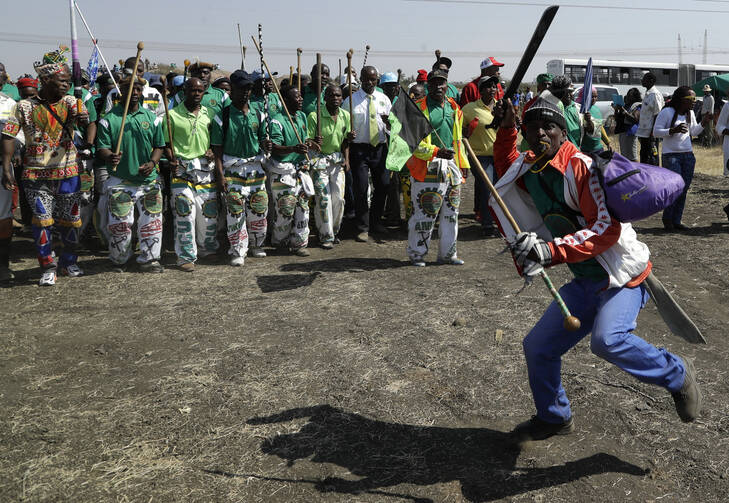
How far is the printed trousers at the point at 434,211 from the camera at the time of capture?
7621 mm

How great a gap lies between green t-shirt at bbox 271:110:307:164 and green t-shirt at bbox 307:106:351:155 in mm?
146

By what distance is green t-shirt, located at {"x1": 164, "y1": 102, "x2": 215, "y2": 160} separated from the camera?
7652mm

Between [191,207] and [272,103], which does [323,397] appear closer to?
[191,207]

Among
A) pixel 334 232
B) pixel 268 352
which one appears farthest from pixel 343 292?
pixel 334 232

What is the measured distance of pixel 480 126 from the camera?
346 inches

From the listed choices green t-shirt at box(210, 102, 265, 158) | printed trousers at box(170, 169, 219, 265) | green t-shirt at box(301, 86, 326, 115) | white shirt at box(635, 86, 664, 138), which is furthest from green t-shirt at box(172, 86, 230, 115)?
white shirt at box(635, 86, 664, 138)

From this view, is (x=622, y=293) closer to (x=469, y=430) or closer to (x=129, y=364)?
(x=469, y=430)

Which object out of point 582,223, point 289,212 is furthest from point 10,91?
point 582,223

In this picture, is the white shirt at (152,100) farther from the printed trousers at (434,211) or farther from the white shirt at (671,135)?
the white shirt at (671,135)

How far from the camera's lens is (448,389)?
15.3 feet

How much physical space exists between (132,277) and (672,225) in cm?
730

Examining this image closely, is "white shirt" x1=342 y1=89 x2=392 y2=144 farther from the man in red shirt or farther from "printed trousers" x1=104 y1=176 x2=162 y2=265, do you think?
"printed trousers" x1=104 y1=176 x2=162 y2=265

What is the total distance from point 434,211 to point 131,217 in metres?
3.46

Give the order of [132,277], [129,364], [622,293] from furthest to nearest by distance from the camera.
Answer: [132,277], [129,364], [622,293]
